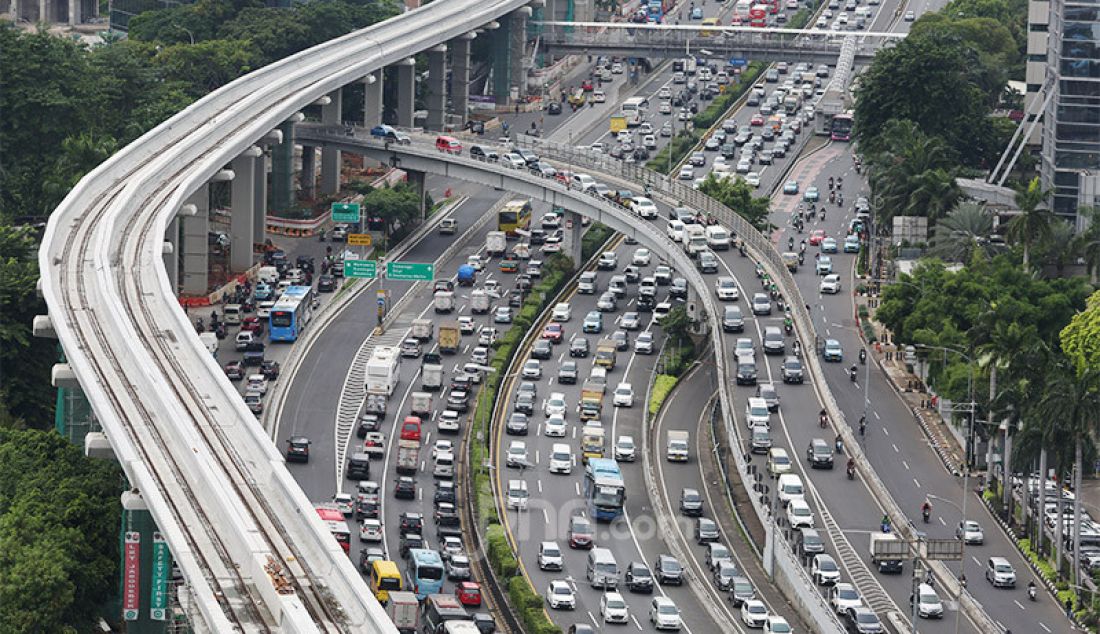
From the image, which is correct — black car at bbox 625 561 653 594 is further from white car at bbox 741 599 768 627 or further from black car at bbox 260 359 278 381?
black car at bbox 260 359 278 381

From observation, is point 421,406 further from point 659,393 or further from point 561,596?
point 561,596

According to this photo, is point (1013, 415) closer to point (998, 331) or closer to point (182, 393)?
point (998, 331)

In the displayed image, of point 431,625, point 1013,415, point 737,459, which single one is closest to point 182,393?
point 431,625

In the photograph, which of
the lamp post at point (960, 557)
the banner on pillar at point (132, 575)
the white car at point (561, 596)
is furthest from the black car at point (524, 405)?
the banner on pillar at point (132, 575)

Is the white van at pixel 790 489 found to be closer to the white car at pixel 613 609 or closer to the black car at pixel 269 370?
the white car at pixel 613 609

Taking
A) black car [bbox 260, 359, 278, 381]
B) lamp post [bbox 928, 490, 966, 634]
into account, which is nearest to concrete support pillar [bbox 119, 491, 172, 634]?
lamp post [bbox 928, 490, 966, 634]
